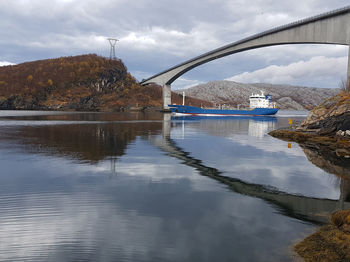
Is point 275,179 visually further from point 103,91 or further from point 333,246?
point 103,91

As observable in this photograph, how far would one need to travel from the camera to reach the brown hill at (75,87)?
13625cm

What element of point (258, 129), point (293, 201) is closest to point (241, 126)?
point (258, 129)

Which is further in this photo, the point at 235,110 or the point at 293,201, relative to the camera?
the point at 235,110

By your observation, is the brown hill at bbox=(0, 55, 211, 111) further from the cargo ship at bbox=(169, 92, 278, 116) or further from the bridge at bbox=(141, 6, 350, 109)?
the bridge at bbox=(141, 6, 350, 109)

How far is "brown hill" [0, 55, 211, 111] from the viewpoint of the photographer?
136 meters

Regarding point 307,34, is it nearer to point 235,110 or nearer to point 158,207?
point 158,207

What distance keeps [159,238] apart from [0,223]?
3804 millimetres

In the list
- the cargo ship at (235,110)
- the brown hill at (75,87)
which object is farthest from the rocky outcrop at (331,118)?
the brown hill at (75,87)

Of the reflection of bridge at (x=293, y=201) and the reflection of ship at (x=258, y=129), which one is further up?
the reflection of ship at (x=258, y=129)

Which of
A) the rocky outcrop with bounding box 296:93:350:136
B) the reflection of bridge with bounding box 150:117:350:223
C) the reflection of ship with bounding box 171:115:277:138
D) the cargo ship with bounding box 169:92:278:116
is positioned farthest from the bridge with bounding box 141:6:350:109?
the reflection of bridge with bounding box 150:117:350:223

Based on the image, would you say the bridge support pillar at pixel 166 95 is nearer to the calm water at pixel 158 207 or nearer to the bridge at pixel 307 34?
the bridge at pixel 307 34

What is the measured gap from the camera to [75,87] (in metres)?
154

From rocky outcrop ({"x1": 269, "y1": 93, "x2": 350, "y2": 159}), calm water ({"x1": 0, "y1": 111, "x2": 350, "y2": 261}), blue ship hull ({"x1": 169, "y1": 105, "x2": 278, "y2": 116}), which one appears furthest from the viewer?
blue ship hull ({"x1": 169, "y1": 105, "x2": 278, "y2": 116})

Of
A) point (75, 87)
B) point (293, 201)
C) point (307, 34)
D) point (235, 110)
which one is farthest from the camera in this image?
point (75, 87)
